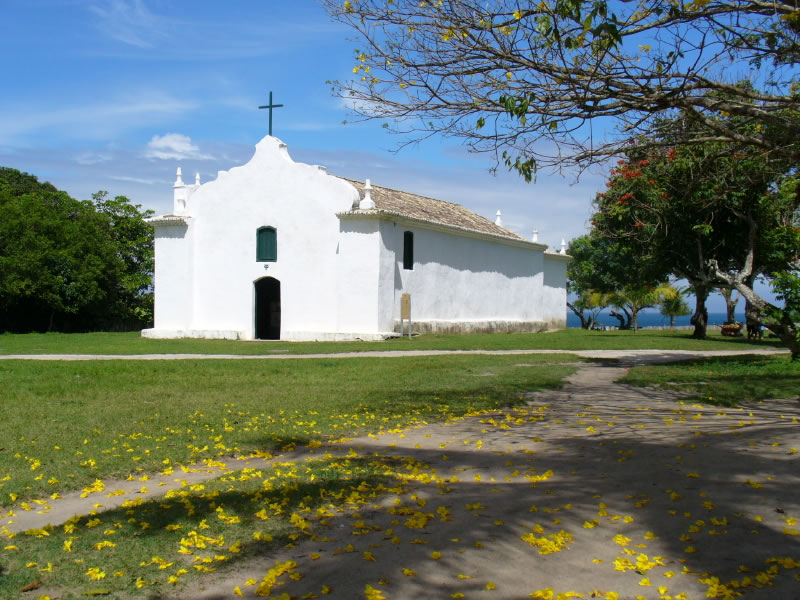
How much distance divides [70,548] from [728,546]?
4.24 meters

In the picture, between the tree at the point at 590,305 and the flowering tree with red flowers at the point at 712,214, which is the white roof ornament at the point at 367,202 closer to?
the flowering tree with red flowers at the point at 712,214

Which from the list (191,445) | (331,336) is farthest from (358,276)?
(191,445)

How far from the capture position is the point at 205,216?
29.5m

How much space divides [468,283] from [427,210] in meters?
3.51

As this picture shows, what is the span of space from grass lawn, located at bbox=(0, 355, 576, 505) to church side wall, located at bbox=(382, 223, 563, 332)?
38.5 feet

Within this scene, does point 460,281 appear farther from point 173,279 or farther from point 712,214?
point 712,214

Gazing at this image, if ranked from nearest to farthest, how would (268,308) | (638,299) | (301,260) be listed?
(301,260) < (268,308) < (638,299)

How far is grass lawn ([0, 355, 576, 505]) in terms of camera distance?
24.5ft

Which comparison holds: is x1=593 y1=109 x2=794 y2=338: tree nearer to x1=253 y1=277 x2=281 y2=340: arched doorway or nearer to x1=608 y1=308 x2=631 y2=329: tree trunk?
x1=253 y1=277 x2=281 y2=340: arched doorway

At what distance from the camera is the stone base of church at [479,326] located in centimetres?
2912

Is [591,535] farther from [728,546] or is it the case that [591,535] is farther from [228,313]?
[228,313]

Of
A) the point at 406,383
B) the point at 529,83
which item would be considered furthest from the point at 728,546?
the point at 406,383

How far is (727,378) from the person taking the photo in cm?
1428

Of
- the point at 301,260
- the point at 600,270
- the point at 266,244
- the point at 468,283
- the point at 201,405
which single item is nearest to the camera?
the point at 201,405
